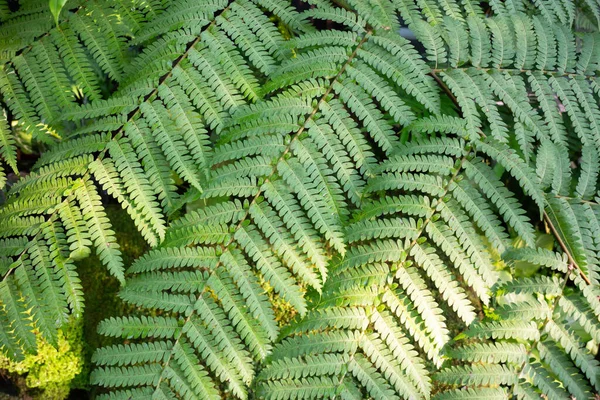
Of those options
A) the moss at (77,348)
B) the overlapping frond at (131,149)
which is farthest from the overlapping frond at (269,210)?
the moss at (77,348)

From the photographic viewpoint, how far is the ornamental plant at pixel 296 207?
2074 millimetres

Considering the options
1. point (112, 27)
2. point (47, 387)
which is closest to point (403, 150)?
point (112, 27)

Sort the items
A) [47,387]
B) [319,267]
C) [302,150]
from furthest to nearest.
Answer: [47,387] < [302,150] < [319,267]

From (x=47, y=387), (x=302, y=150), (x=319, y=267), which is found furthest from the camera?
(x=47, y=387)

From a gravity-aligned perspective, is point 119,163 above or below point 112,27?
below

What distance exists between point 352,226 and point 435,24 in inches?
42.2

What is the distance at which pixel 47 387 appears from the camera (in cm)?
276

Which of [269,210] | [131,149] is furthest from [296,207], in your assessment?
[131,149]

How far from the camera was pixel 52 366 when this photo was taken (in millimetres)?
2695

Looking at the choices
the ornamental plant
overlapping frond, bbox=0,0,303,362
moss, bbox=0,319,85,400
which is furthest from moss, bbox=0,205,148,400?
the ornamental plant

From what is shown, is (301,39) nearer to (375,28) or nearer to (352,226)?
(375,28)

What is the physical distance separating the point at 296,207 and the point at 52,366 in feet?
5.11

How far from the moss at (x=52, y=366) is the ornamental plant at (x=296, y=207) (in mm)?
635

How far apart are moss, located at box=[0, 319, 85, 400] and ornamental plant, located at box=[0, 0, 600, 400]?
0.63 m
